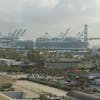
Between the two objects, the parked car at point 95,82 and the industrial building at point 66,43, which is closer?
the parked car at point 95,82

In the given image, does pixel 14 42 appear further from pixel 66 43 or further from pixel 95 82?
pixel 95 82

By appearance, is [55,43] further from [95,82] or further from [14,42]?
[95,82]

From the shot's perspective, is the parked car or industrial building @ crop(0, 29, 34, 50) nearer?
the parked car

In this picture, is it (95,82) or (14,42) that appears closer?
(95,82)

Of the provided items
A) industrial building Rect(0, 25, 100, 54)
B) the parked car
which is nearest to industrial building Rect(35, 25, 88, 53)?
industrial building Rect(0, 25, 100, 54)

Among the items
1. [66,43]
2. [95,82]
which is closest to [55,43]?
[66,43]

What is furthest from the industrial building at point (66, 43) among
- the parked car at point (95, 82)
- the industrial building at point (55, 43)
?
the parked car at point (95, 82)

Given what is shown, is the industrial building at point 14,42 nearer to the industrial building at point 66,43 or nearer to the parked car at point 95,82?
the industrial building at point 66,43

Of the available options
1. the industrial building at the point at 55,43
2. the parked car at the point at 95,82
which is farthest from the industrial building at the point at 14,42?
the parked car at the point at 95,82

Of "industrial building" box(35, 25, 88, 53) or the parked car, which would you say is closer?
the parked car

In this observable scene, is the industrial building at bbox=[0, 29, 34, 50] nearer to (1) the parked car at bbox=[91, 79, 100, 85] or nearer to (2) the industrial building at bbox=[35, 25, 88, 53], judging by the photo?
(2) the industrial building at bbox=[35, 25, 88, 53]

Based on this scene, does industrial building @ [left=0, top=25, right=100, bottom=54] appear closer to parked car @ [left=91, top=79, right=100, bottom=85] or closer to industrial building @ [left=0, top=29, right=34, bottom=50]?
→ industrial building @ [left=0, top=29, right=34, bottom=50]
